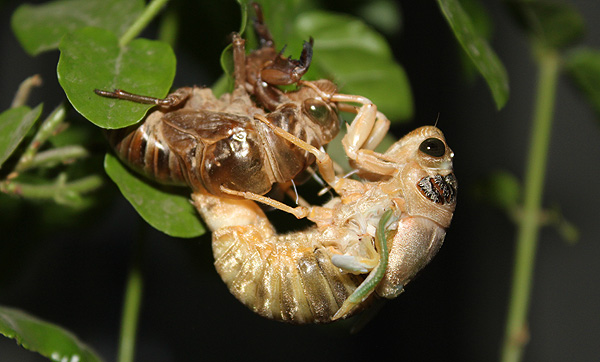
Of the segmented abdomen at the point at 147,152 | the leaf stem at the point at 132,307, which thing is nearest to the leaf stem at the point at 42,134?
the segmented abdomen at the point at 147,152

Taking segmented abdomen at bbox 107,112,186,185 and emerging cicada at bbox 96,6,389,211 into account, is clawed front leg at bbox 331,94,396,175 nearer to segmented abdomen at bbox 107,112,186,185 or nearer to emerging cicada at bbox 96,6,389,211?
emerging cicada at bbox 96,6,389,211

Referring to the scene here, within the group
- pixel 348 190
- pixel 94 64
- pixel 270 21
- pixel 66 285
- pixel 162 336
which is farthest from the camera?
pixel 162 336

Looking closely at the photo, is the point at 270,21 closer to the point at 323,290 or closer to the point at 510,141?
the point at 323,290

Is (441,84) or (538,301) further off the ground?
(441,84)

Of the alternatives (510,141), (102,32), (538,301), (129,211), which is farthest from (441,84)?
(102,32)

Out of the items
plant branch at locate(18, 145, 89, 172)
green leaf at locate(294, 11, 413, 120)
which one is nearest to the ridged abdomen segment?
plant branch at locate(18, 145, 89, 172)

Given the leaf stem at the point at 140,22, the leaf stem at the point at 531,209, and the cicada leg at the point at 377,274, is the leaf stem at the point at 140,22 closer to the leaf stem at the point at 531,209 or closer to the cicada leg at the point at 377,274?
the cicada leg at the point at 377,274

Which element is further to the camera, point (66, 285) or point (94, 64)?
point (66, 285)

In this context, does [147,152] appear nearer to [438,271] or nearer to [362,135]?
[362,135]
